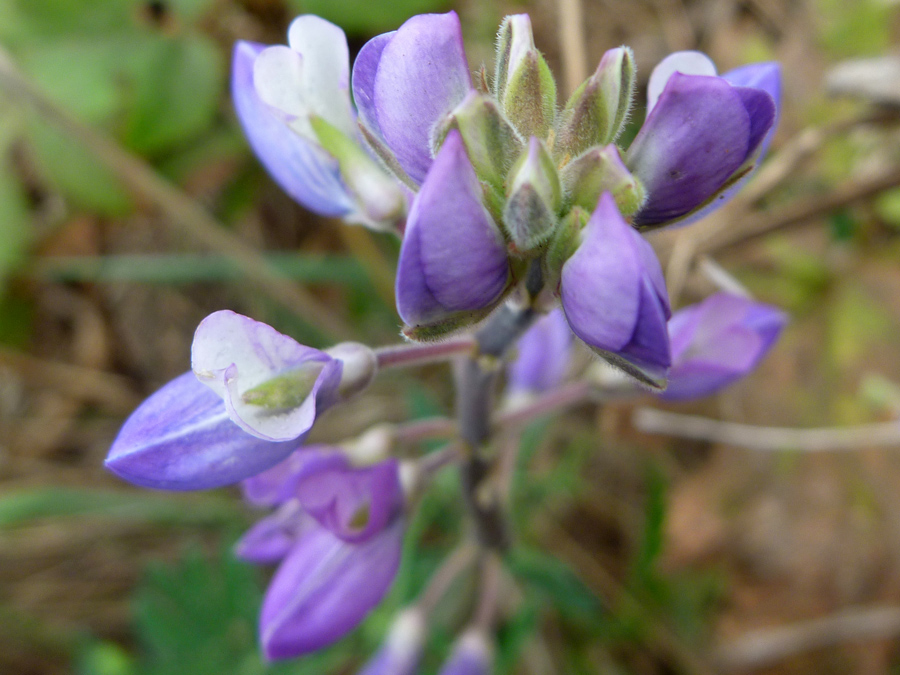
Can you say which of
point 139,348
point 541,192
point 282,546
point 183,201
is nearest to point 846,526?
point 282,546

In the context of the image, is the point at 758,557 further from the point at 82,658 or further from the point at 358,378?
the point at 82,658

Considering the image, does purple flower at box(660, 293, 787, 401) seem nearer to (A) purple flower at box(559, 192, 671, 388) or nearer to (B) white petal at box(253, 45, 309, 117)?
(A) purple flower at box(559, 192, 671, 388)

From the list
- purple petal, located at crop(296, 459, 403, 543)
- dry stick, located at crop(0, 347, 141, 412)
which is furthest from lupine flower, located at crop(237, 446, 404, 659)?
dry stick, located at crop(0, 347, 141, 412)

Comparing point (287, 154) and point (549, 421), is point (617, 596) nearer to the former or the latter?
point (549, 421)

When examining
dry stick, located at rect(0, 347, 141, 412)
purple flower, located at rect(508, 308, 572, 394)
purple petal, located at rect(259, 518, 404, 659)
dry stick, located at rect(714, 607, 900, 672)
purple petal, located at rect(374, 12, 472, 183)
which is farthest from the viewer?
dry stick, located at rect(0, 347, 141, 412)

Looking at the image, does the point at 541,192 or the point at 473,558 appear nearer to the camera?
the point at 541,192
